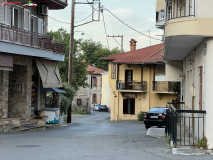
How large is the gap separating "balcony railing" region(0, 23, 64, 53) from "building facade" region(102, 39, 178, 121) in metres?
22.6

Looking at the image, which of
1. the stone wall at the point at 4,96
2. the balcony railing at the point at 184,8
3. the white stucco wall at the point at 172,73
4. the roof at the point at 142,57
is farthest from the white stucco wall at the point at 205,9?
the roof at the point at 142,57

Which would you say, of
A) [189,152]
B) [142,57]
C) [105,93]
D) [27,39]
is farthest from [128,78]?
[189,152]

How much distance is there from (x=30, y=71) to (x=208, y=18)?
15.4m

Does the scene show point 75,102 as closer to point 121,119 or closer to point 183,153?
point 121,119

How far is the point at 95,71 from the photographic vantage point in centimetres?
8656

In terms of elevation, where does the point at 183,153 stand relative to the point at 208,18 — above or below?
below

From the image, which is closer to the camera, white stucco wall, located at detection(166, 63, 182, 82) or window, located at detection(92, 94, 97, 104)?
white stucco wall, located at detection(166, 63, 182, 82)

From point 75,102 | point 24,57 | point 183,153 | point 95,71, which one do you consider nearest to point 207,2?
point 183,153

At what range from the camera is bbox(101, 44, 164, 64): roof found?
4872 centimetres

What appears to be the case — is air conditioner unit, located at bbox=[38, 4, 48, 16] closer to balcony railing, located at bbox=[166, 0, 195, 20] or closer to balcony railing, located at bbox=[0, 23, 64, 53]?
balcony railing, located at bbox=[0, 23, 64, 53]

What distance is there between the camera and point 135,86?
50438 mm

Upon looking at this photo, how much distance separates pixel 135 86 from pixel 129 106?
246 cm

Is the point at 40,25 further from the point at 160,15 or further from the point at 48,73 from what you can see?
the point at 160,15

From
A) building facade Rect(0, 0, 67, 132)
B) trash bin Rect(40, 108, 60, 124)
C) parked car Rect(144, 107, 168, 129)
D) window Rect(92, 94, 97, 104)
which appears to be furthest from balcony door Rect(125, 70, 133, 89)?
window Rect(92, 94, 97, 104)
